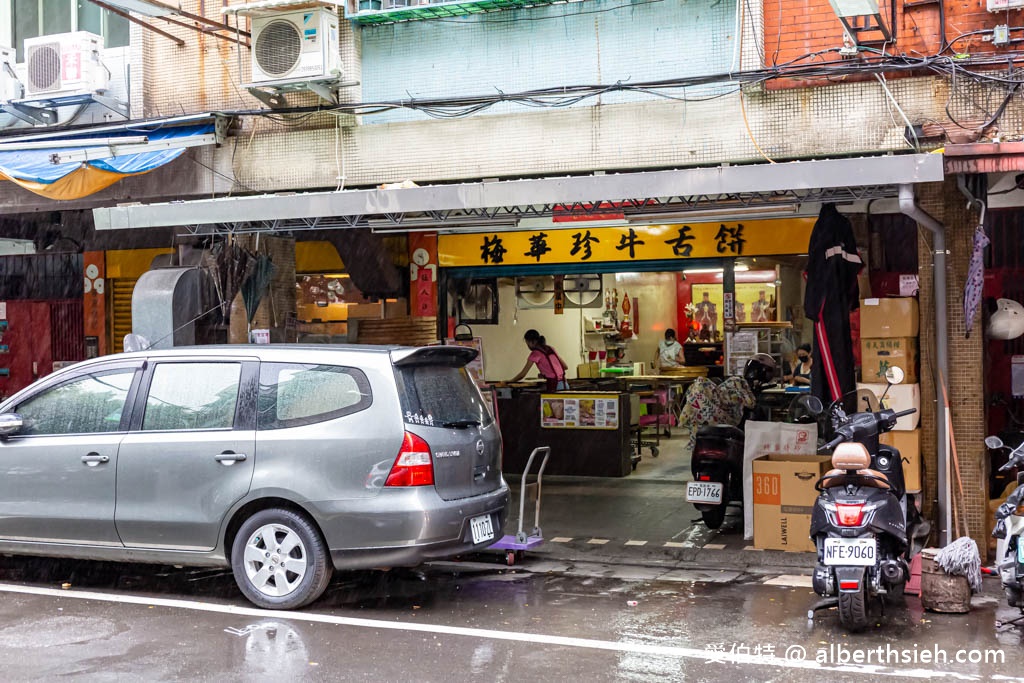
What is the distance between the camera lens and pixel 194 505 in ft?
24.8

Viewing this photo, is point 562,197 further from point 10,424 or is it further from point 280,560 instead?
point 10,424

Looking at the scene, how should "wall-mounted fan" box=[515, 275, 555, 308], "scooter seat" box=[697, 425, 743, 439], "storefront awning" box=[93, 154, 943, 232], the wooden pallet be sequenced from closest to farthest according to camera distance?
1. "storefront awning" box=[93, 154, 943, 232]
2. "scooter seat" box=[697, 425, 743, 439]
3. the wooden pallet
4. "wall-mounted fan" box=[515, 275, 555, 308]

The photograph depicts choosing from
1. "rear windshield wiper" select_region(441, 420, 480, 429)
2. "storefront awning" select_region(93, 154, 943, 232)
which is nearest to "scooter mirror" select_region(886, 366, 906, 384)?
"storefront awning" select_region(93, 154, 943, 232)

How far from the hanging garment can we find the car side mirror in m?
7.35

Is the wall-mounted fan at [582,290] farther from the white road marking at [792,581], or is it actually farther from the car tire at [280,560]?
the car tire at [280,560]

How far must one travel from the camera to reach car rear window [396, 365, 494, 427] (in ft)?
24.3

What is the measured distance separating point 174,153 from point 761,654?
719 centimetres

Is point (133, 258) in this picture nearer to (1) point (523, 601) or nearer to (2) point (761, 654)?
(1) point (523, 601)


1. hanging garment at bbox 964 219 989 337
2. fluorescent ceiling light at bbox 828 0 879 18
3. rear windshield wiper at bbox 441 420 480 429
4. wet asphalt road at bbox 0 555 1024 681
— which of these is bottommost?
wet asphalt road at bbox 0 555 1024 681

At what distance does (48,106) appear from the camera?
11617 mm

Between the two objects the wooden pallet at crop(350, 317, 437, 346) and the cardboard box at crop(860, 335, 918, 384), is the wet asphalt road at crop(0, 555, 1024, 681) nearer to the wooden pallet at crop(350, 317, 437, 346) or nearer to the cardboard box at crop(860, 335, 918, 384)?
the cardboard box at crop(860, 335, 918, 384)

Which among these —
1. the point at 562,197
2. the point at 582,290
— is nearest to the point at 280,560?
the point at 562,197

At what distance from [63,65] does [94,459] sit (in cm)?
534

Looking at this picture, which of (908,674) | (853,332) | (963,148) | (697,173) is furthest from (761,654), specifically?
(853,332)
